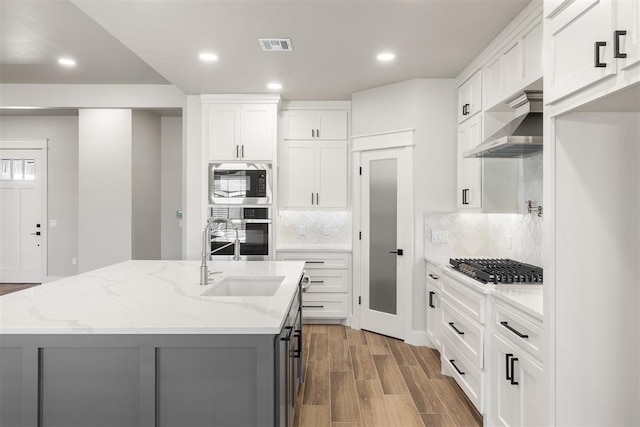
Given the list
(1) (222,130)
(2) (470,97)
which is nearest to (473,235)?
(2) (470,97)

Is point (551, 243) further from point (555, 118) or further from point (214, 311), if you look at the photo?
point (214, 311)

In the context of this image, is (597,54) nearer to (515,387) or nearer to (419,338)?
(515,387)

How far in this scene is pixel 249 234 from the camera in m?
4.52

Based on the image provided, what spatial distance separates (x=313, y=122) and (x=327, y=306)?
2.36m

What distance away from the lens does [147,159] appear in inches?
228

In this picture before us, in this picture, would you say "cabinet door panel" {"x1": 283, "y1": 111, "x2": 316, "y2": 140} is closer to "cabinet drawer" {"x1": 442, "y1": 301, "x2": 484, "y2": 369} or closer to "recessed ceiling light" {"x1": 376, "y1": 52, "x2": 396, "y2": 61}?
"recessed ceiling light" {"x1": 376, "y1": 52, "x2": 396, "y2": 61}

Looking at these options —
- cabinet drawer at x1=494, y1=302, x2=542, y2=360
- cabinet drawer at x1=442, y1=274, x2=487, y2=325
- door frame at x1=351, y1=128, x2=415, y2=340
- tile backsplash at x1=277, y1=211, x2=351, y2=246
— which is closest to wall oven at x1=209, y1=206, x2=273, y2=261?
tile backsplash at x1=277, y1=211, x2=351, y2=246

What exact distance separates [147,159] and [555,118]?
→ 5598mm

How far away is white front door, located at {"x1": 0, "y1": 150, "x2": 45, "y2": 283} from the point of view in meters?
6.40

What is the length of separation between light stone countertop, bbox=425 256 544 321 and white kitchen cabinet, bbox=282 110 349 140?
279cm

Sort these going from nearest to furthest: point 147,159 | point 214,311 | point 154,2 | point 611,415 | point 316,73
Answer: point 611,415, point 214,311, point 154,2, point 316,73, point 147,159

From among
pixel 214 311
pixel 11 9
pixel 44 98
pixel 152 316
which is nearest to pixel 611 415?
pixel 214 311

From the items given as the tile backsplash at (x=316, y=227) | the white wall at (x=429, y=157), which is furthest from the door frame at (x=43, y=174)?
the white wall at (x=429, y=157)

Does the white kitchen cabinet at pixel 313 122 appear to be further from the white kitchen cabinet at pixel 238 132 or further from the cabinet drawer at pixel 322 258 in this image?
the cabinet drawer at pixel 322 258
